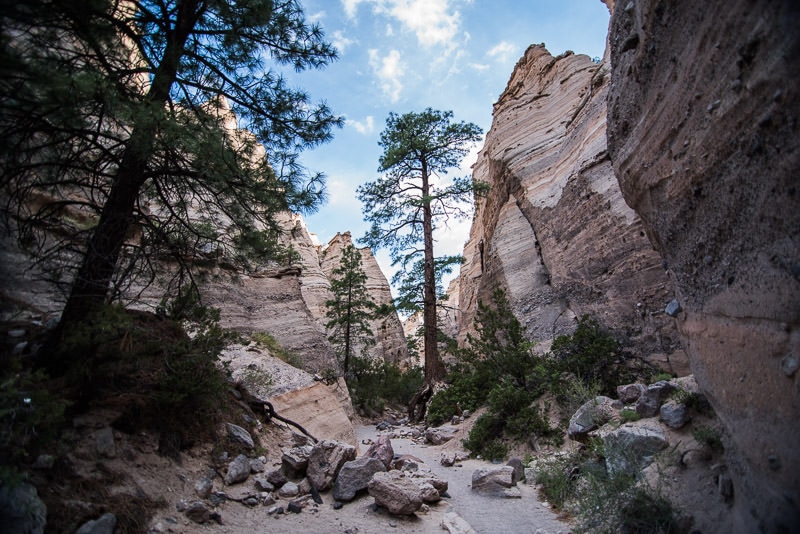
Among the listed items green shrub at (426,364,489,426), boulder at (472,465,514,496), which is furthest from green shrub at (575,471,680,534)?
green shrub at (426,364,489,426)

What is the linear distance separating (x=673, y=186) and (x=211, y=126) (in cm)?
470

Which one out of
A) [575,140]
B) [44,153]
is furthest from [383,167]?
[44,153]

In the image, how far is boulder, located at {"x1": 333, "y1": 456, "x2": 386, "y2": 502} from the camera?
4152mm

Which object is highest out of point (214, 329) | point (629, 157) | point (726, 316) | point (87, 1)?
point (87, 1)

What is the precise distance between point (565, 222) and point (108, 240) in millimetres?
11076

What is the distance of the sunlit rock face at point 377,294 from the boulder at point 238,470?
24785mm

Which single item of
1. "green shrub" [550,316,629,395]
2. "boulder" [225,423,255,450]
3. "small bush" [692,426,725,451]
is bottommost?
"boulder" [225,423,255,450]

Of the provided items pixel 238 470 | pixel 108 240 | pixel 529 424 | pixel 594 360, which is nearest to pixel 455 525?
pixel 238 470

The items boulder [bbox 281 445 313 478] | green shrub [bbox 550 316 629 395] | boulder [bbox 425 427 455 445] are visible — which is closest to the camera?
boulder [bbox 281 445 313 478]

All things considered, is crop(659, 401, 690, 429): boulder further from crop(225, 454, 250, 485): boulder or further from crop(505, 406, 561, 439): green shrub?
crop(225, 454, 250, 485): boulder

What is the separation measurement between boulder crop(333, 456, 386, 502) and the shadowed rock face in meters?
3.17

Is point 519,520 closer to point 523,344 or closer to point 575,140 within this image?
point 523,344

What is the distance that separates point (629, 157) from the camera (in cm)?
333

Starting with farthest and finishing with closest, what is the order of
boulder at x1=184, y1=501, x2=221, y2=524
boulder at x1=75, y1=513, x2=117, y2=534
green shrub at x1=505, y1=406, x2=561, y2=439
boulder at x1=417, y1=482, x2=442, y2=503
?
green shrub at x1=505, y1=406, x2=561, y2=439
boulder at x1=417, y1=482, x2=442, y2=503
boulder at x1=184, y1=501, x2=221, y2=524
boulder at x1=75, y1=513, x2=117, y2=534
